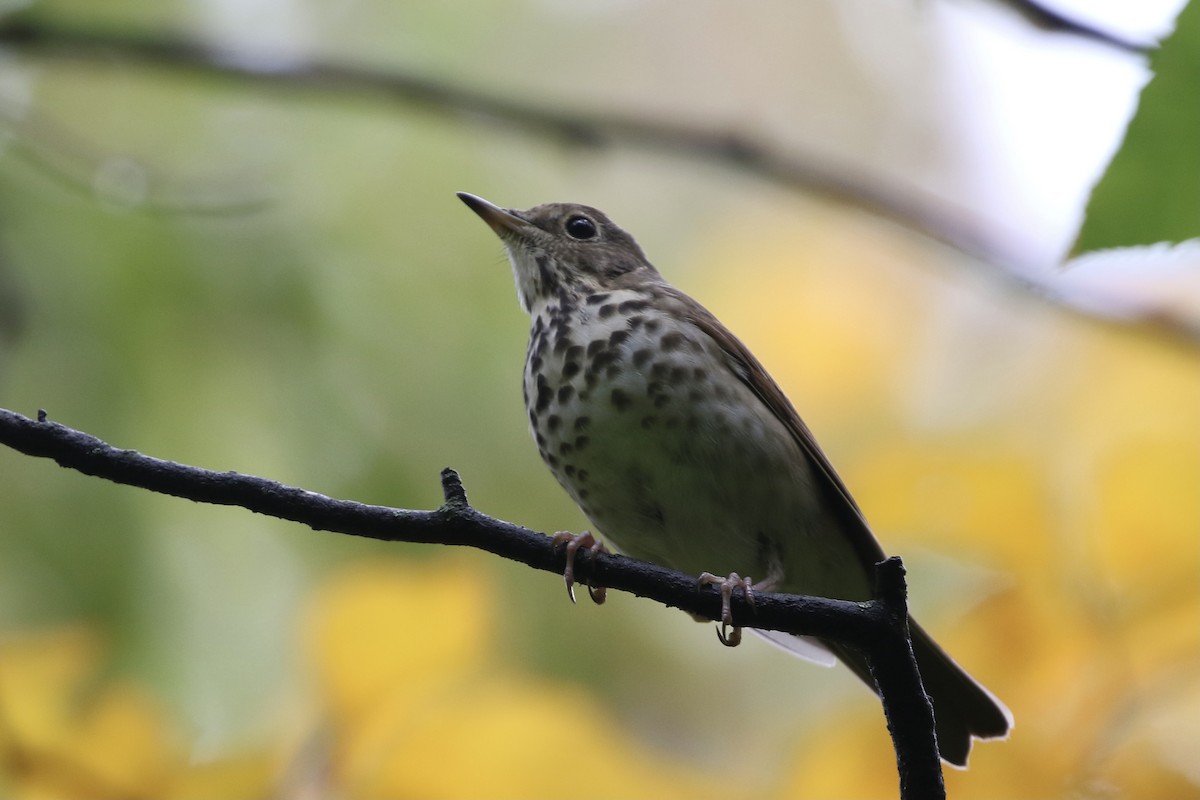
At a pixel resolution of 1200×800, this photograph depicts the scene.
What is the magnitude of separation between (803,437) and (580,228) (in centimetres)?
130

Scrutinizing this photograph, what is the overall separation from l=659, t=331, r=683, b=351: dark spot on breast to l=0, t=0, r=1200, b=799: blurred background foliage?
66cm

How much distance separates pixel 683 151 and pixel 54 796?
2770mm

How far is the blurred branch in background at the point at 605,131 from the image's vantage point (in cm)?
385

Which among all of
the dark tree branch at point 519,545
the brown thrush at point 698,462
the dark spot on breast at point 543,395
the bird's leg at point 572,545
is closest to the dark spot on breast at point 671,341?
the brown thrush at point 698,462

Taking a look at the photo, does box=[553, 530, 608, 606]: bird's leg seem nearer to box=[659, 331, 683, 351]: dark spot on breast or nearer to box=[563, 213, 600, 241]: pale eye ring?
box=[659, 331, 683, 351]: dark spot on breast

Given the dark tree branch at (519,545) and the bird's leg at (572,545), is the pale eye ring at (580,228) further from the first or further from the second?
the dark tree branch at (519,545)

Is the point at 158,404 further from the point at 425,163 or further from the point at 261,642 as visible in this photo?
the point at 425,163

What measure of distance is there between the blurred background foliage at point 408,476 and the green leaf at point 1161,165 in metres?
0.96

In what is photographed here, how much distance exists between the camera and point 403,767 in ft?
8.73

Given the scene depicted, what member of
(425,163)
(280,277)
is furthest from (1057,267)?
(425,163)

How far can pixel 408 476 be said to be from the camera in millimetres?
4301

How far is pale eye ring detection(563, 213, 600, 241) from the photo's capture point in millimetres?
4715

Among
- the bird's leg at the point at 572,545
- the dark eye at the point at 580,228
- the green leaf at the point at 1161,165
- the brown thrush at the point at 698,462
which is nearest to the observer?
the green leaf at the point at 1161,165

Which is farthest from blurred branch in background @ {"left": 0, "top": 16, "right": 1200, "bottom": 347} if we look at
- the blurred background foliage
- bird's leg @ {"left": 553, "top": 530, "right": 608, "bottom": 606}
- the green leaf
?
the green leaf
